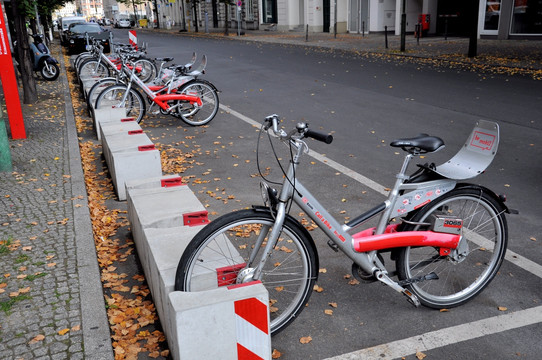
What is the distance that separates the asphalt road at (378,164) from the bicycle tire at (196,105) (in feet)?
0.80

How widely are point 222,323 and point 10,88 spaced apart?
769 cm

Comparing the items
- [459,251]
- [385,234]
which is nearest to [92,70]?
[385,234]

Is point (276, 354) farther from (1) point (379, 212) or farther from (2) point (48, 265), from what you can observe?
(2) point (48, 265)

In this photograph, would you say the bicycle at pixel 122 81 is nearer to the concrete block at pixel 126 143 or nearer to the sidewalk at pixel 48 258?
the sidewalk at pixel 48 258

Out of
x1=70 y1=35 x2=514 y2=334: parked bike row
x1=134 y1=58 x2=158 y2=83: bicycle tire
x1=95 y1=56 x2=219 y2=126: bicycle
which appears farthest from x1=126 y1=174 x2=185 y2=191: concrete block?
x1=134 y1=58 x2=158 y2=83: bicycle tire

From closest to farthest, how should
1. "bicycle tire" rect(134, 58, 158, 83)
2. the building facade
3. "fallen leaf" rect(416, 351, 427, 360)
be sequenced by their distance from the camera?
"fallen leaf" rect(416, 351, 427, 360) → "bicycle tire" rect(134, 58, 158, 83) → the building facade

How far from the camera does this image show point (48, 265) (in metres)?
4.75

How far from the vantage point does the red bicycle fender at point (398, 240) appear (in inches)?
147

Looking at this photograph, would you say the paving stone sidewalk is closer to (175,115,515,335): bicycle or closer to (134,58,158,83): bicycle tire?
(175,115,515,335): bicycle

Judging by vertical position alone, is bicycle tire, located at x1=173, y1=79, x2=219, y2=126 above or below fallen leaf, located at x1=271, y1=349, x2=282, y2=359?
above

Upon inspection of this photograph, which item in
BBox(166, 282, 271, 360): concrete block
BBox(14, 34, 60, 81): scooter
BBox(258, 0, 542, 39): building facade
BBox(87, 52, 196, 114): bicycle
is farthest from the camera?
BBox(258, 0, 542, 39): building facade

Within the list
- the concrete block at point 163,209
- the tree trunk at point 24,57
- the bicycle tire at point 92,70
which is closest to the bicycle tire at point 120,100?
the tree trunk at point 24,57

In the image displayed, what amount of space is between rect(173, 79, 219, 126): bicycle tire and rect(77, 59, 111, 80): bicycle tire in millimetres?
4920

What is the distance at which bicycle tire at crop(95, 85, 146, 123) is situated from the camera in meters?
10.2
